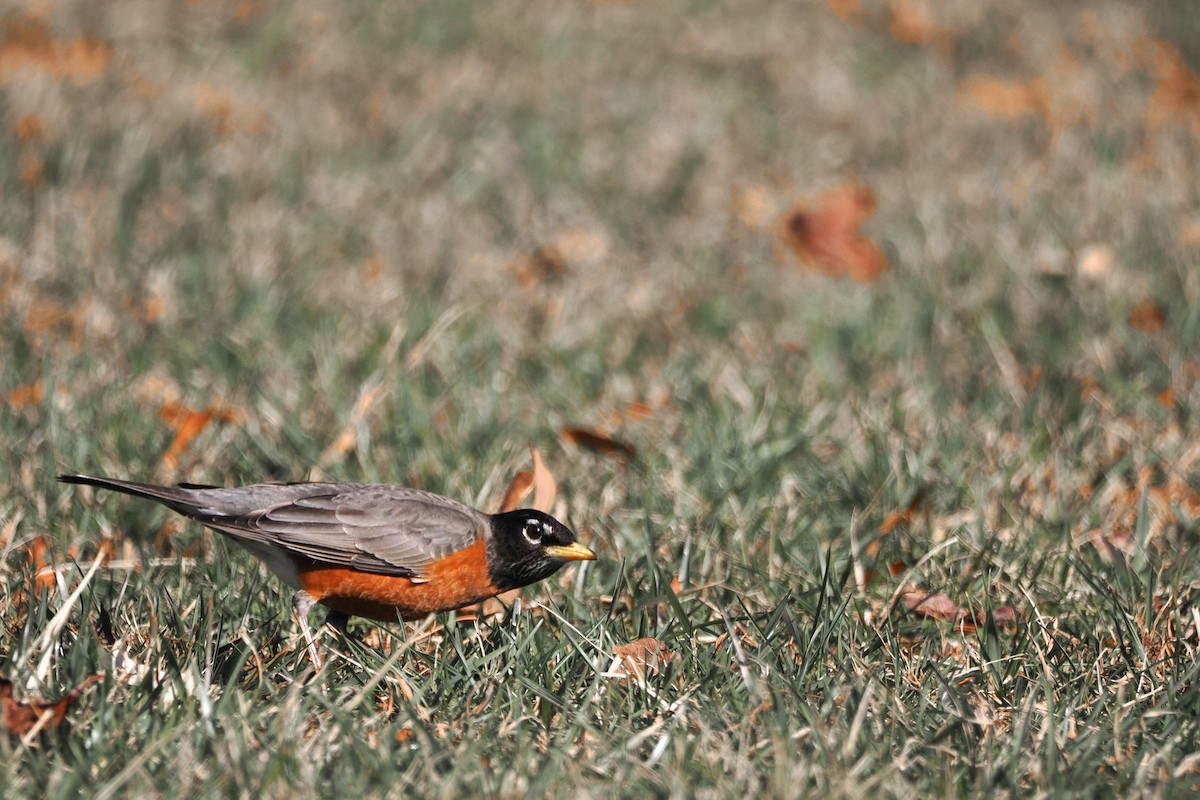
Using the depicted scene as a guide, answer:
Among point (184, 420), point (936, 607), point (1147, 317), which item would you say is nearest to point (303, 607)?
point (184, 420)

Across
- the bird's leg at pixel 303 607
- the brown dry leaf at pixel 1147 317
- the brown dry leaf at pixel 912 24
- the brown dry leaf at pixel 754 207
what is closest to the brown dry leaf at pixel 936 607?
the bird's leg at pixel 303 607

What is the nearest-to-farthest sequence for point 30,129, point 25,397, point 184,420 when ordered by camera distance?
point 184,420, point 25,397, point 30,129

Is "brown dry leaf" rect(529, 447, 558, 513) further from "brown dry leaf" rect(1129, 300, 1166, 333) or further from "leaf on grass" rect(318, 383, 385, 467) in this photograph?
"brown dry leaf" rect(1129, 300, 1166, 333)

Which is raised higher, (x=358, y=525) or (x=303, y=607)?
(x=358, y=525)

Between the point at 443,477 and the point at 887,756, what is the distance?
78.1 inches

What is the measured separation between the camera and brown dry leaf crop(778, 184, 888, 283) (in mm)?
6523

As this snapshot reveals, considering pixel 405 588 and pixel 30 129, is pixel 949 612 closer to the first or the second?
pixel 405 588

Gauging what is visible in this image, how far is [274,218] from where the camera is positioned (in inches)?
246

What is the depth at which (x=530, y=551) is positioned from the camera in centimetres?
334

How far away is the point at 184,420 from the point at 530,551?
5.41 ft

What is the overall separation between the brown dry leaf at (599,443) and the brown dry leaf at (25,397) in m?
1.76

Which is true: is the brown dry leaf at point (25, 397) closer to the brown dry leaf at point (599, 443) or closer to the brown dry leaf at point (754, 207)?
the brown dry leaf at point (599, 443)

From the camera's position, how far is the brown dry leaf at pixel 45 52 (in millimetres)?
7301

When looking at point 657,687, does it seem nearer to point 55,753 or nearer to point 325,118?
point 55,753
